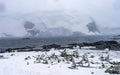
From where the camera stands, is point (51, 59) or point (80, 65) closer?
point (80, 65)

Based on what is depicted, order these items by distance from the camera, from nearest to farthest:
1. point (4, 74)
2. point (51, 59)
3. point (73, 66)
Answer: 1. point (4, 74)
2. point (73, 66)
3. point (51, 59)

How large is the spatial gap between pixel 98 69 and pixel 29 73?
A: 9.19 meters

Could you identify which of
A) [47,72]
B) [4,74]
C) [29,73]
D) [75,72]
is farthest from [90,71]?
[4,74]

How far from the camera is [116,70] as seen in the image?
34.9 meters

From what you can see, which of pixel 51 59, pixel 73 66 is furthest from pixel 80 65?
pixel 51 59

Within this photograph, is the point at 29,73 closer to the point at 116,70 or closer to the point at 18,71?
the point at 18,71

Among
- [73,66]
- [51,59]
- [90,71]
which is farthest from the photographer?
[51,59]

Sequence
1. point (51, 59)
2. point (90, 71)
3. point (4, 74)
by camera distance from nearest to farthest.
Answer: point (4, 74) → point (90, 71) → point (51, 59)

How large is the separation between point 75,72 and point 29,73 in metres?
5.53

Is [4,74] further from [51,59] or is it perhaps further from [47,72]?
[51,59]

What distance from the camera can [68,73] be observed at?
33750 mm

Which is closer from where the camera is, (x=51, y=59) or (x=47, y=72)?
(x=47, y=72)

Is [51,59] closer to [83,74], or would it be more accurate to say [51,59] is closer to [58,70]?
[58,70]

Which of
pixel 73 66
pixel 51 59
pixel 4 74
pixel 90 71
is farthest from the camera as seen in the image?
pixel 51 59
